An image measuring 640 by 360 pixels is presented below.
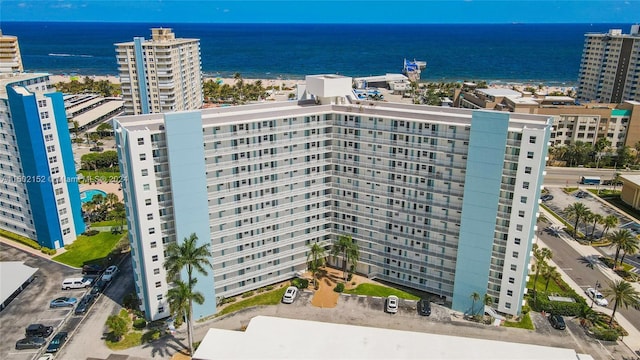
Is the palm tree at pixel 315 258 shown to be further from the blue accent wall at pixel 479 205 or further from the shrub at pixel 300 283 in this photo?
the blue accent wall at pixel 479 205

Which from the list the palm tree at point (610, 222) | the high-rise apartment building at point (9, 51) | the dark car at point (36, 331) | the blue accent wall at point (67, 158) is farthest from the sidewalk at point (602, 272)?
the high-rise apartment building at point (9, 51)

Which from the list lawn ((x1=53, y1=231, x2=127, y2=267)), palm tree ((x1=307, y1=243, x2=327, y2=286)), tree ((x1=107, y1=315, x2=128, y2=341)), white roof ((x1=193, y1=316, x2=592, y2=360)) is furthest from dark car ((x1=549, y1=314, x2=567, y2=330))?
lawn ((x1=53, y1=231, x2=127, y2=267))

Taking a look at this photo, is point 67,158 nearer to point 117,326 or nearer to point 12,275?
point 12,275

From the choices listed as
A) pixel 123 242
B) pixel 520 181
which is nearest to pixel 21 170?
pixel 123 242

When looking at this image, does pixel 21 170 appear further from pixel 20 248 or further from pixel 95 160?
pixel 95 160

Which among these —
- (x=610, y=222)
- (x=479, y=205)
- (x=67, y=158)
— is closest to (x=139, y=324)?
(x=67, y=158)
